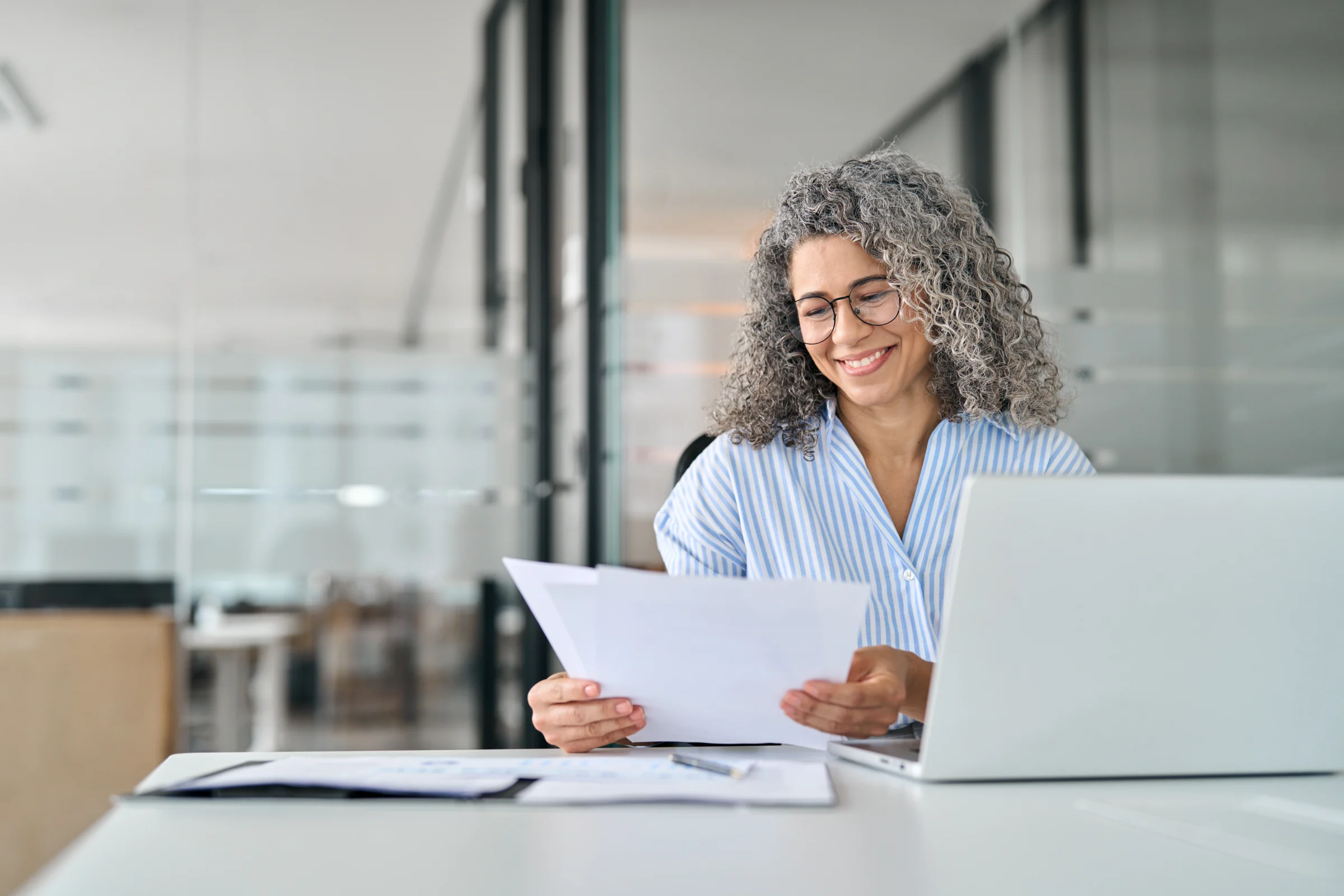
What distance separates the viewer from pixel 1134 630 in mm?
909

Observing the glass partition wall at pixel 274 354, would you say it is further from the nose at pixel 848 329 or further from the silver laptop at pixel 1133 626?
the silver laptop at pixel 1133 626

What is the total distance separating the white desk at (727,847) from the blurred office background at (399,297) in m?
2.04

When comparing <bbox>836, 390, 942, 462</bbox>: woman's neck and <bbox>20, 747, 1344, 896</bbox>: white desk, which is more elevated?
<bbox>836, 390, 942, 462</bbox>: woman's neck

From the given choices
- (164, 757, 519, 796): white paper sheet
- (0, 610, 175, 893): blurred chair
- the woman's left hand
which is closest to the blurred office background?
(0, 610, 175, 893): blurred chair

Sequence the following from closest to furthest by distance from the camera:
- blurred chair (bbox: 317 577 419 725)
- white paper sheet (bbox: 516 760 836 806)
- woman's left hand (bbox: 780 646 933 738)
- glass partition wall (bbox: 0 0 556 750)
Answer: white paper sheet (bbox: 516 760 836 806), woman's left hand (bbox: 780 646 933 738), glass partition wall (bbox: 0 0 556 750), blurred chair (bbox: 317 577 419 725)

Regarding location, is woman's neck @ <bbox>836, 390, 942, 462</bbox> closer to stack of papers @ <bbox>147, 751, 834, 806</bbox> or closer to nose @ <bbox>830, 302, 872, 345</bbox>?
nose @ <bbox>830, 302, 872, 345</bbox>

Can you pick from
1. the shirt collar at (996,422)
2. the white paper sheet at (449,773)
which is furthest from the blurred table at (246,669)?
the white paper sheet at (449,773)

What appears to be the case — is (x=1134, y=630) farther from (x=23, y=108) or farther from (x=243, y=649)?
(x=23, y=108)

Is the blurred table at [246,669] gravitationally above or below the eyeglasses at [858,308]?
below

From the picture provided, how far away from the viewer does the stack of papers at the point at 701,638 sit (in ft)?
3.05

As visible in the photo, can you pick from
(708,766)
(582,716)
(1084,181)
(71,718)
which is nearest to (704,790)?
(708,766)

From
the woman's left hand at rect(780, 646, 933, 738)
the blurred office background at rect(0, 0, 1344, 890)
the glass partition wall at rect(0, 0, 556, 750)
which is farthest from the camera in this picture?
the glass partition wall at rect(0, 0, 556, 750)

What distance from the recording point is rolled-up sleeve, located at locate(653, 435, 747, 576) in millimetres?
1625

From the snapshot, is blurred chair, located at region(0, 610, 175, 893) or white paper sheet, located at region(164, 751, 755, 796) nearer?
white paper sheet, located at region(164, 751, 755, 796)
